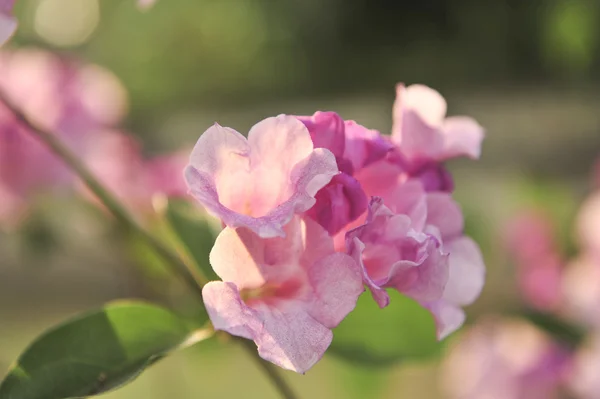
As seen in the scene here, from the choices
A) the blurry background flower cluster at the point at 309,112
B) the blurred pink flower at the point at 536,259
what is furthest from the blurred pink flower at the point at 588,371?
the blurred pink flower at the point at 536,259

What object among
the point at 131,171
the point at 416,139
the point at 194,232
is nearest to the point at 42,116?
the point at 131,171

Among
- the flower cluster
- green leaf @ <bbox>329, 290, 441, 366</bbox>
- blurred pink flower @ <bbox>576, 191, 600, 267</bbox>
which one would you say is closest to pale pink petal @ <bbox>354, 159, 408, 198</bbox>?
the flower cluster

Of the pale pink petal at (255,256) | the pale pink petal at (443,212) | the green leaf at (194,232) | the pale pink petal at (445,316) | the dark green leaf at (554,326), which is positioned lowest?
the dark green leaf at (554,326)

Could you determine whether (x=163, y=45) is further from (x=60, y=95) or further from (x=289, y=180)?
(x=289, y=180)

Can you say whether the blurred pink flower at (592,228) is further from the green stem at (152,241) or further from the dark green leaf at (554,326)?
the green stem at (152,241)

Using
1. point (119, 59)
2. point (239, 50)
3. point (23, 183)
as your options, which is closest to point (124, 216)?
point (23, 183)
